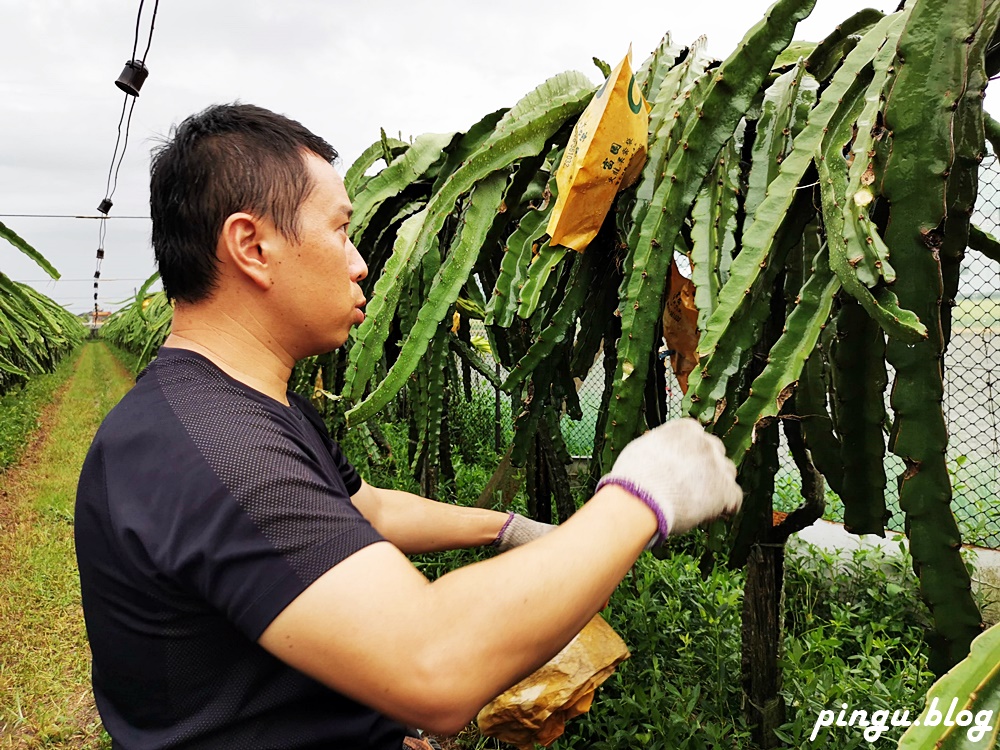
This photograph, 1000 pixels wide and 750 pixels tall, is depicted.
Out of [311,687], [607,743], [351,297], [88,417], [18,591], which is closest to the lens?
[311,687]

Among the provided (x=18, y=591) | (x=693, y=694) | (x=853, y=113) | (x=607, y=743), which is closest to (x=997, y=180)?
(x=853, y=113)

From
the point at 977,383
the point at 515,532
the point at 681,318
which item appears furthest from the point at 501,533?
the point at 977,383

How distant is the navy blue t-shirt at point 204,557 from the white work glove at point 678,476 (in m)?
0.34

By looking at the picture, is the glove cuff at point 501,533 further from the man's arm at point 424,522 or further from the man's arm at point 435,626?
the man's arm at point 435,626

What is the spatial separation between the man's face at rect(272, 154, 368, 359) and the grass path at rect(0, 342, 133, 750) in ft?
7.00

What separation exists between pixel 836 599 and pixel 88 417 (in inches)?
370

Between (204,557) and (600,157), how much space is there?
2.76 ft

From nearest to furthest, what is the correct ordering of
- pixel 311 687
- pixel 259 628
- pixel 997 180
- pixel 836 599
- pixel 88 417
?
pixel 259 628 < pixel 311 687 < pixel 997 180 < pixel 836 599 < pixel 88 417

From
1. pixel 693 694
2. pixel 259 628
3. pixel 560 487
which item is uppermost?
pixel 259 628

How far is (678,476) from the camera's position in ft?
3.02

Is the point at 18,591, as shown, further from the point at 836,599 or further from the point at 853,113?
the point at 853,113

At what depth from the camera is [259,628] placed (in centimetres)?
76

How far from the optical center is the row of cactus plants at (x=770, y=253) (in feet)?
2.79

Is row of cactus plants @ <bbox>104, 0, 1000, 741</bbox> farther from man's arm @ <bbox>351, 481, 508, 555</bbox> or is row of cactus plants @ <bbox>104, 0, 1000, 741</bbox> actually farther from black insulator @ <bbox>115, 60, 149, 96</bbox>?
black insulator @ <bbox>115, 60, 149, 96</bbox>
